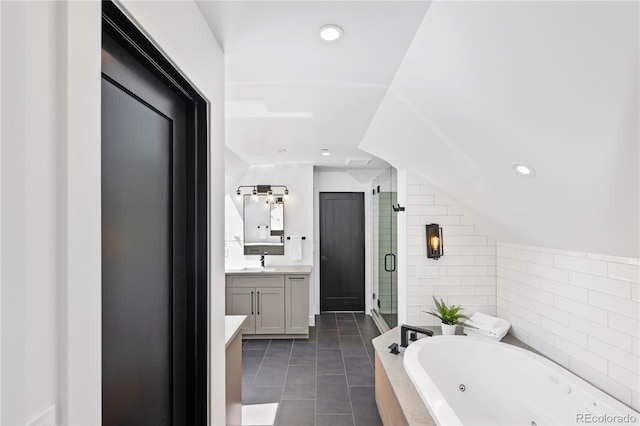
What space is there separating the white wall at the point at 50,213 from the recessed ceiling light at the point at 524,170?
6.04ft

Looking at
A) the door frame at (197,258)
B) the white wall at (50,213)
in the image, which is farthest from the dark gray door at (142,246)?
the white wall at (50,213)

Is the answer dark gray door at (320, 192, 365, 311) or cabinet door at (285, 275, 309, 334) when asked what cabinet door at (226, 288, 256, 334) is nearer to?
cabinet door at (285, 275, 309, 334)

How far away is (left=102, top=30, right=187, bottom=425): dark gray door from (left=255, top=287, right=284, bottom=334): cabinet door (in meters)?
2.95

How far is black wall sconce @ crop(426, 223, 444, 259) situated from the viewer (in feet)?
10.2

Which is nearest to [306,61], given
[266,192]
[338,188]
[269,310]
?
[266,192]

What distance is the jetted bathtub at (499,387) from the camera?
1.79 m

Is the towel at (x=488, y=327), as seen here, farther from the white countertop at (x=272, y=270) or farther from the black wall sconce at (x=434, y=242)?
the white countertop at (x=272, y=270)

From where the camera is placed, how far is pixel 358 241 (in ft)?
18.5

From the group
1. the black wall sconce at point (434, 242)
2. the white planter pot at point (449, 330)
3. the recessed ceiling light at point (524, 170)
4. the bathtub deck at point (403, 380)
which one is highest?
the recessed ceiling light at point (524, 170)

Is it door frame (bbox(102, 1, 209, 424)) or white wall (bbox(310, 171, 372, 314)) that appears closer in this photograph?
door frame (bbox(102, 1, 209, 424))

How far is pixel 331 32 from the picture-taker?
154 centimetres

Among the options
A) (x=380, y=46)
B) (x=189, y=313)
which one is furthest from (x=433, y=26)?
(x=189, y=313)
